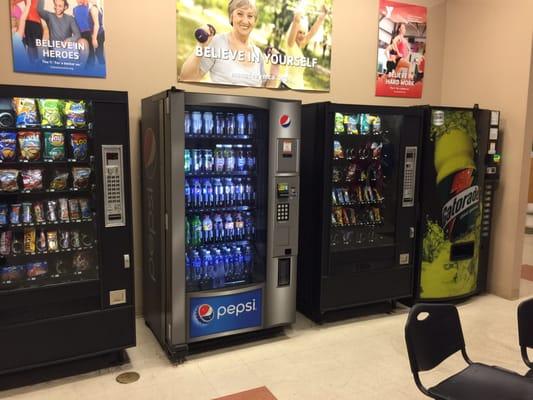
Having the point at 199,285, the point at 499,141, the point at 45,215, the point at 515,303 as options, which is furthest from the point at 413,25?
the point at 45,215

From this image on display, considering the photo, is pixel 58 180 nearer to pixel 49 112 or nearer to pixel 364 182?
pixel 49 112

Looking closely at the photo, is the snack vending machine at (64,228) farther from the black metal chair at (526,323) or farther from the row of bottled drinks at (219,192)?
the black metal chair at (526,323)

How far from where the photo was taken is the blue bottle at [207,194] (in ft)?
11.1

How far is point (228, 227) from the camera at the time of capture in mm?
3496

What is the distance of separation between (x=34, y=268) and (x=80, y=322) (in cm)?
48

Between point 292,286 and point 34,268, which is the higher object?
point 34,268

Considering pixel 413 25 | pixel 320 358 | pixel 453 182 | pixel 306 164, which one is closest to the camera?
pixel 320 358

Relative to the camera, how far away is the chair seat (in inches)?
78.3

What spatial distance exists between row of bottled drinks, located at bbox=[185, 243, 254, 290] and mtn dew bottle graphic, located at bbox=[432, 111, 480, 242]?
196 cm

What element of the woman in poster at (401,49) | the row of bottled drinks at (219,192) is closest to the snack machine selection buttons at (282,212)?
the row of bottled drinks at (219,192)

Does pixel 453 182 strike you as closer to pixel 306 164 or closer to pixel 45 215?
pixel 306 164

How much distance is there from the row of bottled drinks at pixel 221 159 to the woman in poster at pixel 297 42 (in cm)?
107

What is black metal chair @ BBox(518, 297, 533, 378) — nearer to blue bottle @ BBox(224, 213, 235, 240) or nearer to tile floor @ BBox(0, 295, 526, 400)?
tile floor @ BBox(0, 295, 526, 400)

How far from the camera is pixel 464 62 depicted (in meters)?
4.91
